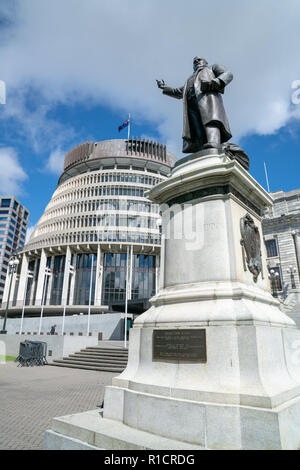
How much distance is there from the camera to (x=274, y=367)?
3.74 metres

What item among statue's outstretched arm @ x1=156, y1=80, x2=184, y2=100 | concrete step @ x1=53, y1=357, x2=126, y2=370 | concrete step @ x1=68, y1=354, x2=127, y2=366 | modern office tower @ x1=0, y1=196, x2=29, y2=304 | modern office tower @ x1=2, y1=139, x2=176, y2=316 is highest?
modern office tower @ x1=0, y1=196, x2=29, y2=304

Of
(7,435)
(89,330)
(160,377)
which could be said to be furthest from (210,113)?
(89,330)

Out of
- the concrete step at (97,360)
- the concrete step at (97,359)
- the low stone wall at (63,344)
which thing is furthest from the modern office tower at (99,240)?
the concrete step at (97,359)

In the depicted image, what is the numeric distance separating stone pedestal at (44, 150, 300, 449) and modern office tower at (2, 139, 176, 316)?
145 ft

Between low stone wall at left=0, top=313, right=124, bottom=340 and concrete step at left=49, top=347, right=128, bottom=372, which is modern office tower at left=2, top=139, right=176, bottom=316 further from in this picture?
concrete step at left=49, top=347, right=128, bottom=372

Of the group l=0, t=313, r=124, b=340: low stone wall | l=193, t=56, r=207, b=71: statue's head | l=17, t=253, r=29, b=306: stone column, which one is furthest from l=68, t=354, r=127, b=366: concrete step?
l=17, t=253, r=29, b=306: stone column

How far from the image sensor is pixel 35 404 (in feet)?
27.0

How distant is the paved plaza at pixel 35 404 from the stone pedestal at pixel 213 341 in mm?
2384

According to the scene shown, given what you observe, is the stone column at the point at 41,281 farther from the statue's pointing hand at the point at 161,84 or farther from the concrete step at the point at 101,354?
the statue's pointing hand at the point at 161,84

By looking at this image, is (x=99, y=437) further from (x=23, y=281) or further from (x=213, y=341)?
(x=23, y=281)

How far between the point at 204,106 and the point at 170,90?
52.0 inches

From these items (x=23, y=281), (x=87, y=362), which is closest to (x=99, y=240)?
(x=23, y=281)

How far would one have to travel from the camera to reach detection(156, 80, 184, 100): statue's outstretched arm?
676 centimetres

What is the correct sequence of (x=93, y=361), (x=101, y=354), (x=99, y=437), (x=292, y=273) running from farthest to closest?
(x=292, y=273)
(x=101, y=354)
(x=93, y=361)
(x=99, y=437)
